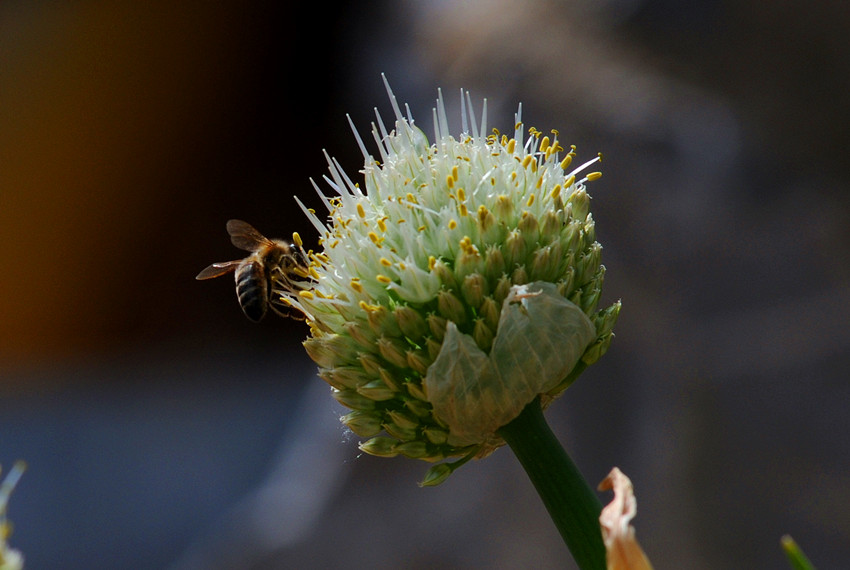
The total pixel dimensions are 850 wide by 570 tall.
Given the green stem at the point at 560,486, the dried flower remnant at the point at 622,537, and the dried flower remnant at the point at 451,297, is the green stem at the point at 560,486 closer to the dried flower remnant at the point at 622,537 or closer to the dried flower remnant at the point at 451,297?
the dried flower remnant at the point at 451,297

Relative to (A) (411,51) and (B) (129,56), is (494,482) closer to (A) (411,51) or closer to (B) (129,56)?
(A) (411,51)

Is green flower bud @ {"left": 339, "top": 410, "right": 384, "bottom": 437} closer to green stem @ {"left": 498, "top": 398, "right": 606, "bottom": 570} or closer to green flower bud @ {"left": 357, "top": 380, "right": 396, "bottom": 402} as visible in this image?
green flower bud @ {"left": 357, "top": 380, "right": 396, "bottom": 402}

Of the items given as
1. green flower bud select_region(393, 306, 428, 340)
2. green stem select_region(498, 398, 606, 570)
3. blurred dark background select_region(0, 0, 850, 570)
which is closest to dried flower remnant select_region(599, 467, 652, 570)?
green stem select_region(498, 398, 606, 570)

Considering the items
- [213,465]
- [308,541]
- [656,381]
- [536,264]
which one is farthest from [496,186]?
[213,465]

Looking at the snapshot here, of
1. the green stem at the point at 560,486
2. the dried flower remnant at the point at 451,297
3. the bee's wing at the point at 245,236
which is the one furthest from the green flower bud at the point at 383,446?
the bee's wing at the point at 245,236

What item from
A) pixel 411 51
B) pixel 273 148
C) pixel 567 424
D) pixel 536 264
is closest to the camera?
pixel 536 264

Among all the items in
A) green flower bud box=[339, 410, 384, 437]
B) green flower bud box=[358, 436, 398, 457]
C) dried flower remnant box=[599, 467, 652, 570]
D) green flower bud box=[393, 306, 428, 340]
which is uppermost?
green flower bud box=[393, 306, 428, 340]

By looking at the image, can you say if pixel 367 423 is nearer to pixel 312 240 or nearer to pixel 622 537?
pixel 622 537

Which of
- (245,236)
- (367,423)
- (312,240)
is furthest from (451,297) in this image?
(312,240)
